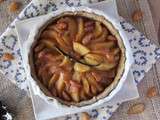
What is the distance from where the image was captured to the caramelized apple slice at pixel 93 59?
1218mm

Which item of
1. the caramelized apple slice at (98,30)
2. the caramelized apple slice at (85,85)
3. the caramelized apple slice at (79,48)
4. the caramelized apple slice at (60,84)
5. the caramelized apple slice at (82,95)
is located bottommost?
the caramelized apple slice at (82,95)

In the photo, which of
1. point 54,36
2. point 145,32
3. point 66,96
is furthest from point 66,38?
point 145,32

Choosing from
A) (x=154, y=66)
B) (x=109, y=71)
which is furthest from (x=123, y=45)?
(x=154, y=66)

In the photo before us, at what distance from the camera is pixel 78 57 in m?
1.22

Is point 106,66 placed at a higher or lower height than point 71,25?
lower

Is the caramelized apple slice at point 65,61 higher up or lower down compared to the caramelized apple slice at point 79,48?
lower down

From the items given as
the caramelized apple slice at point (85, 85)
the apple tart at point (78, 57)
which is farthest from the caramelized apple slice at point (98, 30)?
the caramelized apple slice at point (85, 85)

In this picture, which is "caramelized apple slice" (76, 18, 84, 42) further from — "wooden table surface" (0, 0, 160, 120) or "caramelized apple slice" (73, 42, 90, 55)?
"wooden table surface" (0, 0, 160, 120)

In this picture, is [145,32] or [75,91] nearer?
[75,91]

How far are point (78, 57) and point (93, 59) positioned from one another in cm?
3

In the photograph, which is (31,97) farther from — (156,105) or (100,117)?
(156,105)

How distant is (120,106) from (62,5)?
29 centimetres

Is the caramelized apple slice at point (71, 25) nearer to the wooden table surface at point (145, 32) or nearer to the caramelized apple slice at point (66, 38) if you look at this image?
the caramelized apple slice at point (66, 38)

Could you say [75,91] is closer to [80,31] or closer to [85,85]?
[85,85]
